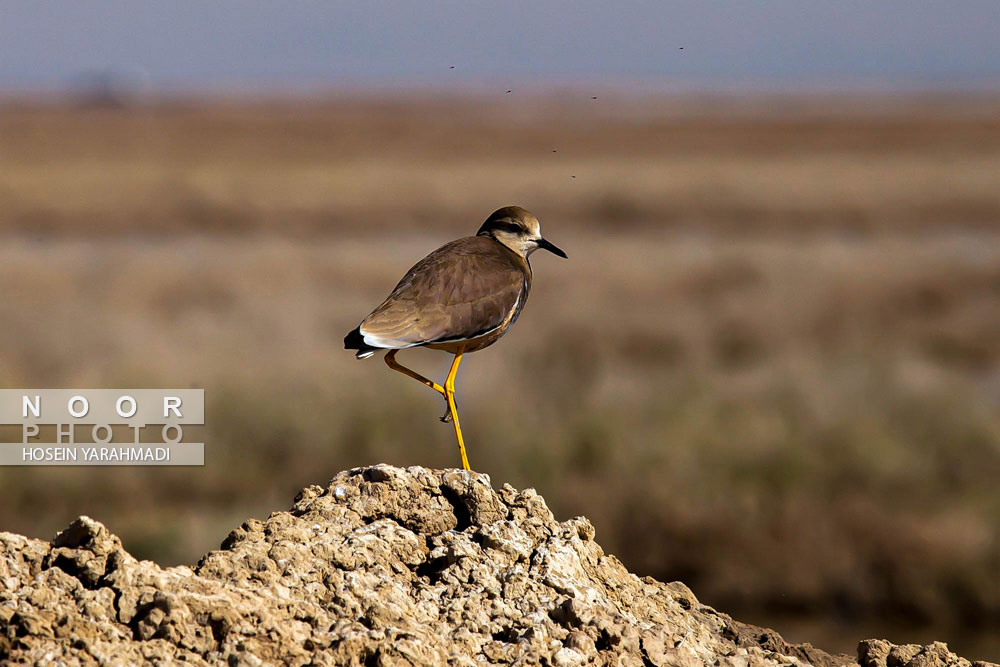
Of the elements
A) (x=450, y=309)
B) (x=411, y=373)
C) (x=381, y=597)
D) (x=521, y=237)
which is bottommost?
(x=381, y=597)

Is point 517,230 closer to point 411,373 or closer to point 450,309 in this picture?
point 450,309

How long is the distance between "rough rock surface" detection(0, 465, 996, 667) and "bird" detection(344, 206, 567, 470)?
1.05 ft

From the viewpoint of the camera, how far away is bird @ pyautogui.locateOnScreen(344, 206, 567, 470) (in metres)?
4.15

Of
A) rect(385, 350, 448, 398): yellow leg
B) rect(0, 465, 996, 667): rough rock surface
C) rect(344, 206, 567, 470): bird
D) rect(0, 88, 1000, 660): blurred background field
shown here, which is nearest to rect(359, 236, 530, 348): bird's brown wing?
rect(344, 206, 567, 470): bird

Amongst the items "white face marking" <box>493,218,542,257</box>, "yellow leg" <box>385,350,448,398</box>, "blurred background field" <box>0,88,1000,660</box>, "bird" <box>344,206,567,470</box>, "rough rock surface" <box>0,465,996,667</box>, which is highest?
"blurred background field" <box>0,88,1000,660</box>

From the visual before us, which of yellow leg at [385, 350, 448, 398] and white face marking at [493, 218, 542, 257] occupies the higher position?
white face marking at [493, 218, 542, 257]

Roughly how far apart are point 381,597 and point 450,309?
106 cm

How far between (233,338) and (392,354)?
36.8 ft

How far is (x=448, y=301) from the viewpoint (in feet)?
14.1

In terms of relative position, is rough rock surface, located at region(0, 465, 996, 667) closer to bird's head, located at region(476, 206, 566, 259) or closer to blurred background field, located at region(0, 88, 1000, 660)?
bird's head, located at region(476, 206, 566, 259)

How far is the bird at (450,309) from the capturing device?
163 inches

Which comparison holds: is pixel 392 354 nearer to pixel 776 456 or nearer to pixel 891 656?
pixel 891 656

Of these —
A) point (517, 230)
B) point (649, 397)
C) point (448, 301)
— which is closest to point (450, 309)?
point (448, 301)

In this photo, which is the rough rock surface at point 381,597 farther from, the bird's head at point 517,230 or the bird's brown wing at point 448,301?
the bird's head at point 517,230
